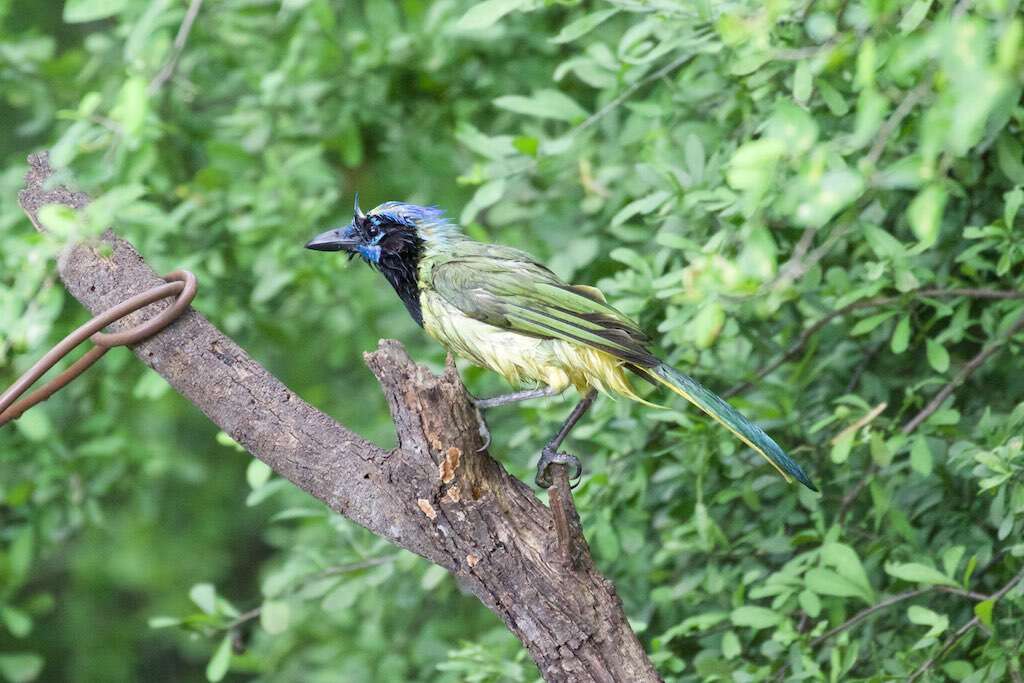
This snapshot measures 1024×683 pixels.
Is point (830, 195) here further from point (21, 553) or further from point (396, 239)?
point (21, 553)

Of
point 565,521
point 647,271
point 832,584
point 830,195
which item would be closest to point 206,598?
point 647,271

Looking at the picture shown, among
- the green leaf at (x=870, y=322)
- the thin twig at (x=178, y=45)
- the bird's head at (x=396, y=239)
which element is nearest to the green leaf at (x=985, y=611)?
the green leaf at (x=870, y=322)

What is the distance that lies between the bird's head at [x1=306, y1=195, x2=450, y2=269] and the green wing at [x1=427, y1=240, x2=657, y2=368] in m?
0.21

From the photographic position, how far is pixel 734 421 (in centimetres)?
298

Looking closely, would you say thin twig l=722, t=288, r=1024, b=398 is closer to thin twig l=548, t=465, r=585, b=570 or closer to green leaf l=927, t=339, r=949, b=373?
green leaf l=927, t=339, r=949, b=373

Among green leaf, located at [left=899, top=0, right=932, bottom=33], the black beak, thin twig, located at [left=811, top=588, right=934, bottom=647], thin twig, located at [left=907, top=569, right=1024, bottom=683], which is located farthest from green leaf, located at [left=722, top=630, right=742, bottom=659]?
green leaf, located at [left=899, top=0, right=932, bottom=33]

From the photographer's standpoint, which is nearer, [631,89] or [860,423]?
[860,423]

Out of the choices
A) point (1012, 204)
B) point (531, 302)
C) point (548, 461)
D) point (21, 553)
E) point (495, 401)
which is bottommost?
point (21, 553)

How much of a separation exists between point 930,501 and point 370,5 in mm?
3081

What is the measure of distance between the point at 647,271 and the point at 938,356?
905mm

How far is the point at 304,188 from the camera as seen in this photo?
17.3 feet

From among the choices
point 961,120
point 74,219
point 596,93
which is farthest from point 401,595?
point 961,120

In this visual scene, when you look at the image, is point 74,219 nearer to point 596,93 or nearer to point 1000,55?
point 1000,55

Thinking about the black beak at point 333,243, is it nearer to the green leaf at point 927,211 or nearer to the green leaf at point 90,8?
the green leaf at point 90,8
